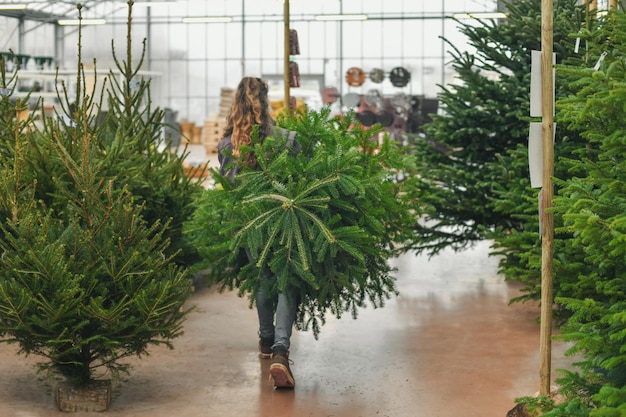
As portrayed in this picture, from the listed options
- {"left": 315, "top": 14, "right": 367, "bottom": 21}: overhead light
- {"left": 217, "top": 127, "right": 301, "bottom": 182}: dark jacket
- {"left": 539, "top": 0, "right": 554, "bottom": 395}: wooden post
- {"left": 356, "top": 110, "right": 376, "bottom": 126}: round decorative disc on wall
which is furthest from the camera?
{"left": 315, "top": 14, "right": 367, "bottom": 21}: overhead light

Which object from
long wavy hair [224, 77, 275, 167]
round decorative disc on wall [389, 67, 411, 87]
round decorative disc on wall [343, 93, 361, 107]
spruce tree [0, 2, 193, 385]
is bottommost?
spruce tree [0, 2, 193, 385]

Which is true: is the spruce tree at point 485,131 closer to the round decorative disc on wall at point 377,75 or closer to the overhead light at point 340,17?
the round decorative disc on wall at point 377,75

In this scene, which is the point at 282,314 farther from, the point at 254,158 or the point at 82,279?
the point at 82,279

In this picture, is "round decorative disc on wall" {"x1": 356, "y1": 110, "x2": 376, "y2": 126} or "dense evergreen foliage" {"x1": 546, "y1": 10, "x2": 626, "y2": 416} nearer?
"dense evergreen foliage" {"x1": 546, "y1": 10, "x2": 626, "y2": 416}

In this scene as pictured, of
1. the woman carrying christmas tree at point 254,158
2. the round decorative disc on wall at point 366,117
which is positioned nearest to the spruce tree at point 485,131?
the woman carrying christmas tree at point 254,158

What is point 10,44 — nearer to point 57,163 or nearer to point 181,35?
point 181,35

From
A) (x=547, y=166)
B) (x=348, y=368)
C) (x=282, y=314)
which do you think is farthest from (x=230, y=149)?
(x=547, y=166)

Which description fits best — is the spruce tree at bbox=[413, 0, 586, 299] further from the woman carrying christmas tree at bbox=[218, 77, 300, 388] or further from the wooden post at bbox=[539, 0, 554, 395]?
the wooden post at bbox=[539, 0, 554, 395]

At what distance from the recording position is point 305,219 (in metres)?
5.36

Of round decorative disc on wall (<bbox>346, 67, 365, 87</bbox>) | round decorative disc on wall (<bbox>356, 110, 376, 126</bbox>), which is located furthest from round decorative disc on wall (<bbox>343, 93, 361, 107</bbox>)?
round decorative disc on wall (<bbox>346, 67, 365, 87</bbox>)

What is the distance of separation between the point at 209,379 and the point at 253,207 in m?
1.09

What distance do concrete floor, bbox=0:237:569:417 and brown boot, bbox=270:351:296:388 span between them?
55 mm

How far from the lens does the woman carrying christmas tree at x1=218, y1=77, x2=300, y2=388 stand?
221 inches

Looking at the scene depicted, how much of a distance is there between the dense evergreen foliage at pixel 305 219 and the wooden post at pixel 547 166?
1079 millimetres
